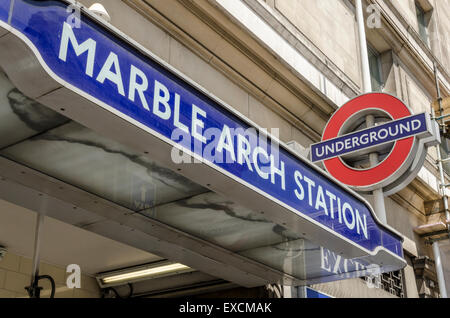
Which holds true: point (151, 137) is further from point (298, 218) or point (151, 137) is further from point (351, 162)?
point (351, 162)

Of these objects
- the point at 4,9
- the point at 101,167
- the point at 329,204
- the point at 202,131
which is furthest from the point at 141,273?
the point at 4,9

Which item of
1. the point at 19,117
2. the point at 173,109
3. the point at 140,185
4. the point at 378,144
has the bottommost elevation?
the point at 140,185

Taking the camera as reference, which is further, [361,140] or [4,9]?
[361,140]

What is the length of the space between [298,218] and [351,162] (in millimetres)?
4788

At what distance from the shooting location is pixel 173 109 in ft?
15.2

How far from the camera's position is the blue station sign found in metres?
3.81

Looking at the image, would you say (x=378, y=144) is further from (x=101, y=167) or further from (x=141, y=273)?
(x=101, y=167)

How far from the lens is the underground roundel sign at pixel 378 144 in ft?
31.3

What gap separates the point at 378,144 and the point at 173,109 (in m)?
5.82

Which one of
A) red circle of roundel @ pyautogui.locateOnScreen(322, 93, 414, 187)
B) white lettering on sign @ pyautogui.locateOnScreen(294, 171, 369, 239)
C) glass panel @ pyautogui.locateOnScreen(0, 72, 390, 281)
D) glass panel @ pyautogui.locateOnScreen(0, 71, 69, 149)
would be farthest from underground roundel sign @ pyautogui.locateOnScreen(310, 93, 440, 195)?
glass panel @ pyautogui.locateOnScreen(0, 71, 69, 149)

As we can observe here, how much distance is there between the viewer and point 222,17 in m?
8.53

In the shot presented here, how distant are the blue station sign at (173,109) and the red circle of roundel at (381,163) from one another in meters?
3.26

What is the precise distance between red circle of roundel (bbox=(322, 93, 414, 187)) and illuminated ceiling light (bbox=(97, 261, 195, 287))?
3204 millimetres

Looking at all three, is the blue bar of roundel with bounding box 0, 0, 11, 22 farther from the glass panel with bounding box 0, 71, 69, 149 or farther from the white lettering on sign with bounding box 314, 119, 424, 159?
the white lettering on sign with bounding box 314, 119, 424, 159
